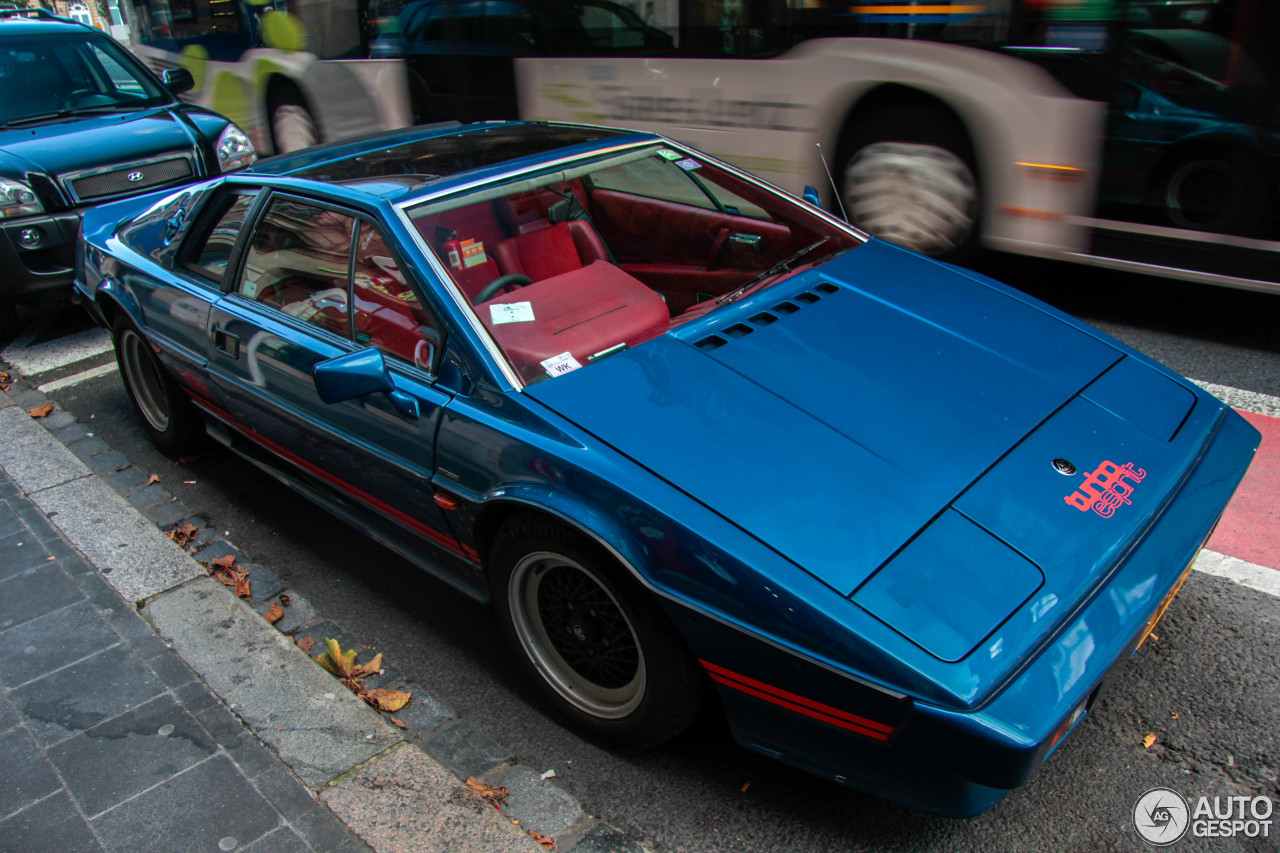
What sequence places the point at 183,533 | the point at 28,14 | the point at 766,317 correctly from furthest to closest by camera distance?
the point at 28,14
the point at 183,533
the point at 766,317

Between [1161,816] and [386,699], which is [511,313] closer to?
[386,699]

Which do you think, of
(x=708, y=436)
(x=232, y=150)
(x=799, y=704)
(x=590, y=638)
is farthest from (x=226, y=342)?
(x=232, y=150)

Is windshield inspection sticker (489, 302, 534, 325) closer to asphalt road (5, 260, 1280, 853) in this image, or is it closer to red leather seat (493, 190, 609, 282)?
red leather seat (493, 190, 609, 282)

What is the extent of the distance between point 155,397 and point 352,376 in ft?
7.84

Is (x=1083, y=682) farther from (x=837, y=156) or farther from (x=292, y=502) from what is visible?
(x=837, y=156)

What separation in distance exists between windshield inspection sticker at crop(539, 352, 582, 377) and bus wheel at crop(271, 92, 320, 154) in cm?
A: 793

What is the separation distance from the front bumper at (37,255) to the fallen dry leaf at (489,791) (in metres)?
Answer: 4.94

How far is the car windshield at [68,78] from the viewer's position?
6.50 metres

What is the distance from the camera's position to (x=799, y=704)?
195cm

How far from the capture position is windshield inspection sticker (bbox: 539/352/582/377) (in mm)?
2517

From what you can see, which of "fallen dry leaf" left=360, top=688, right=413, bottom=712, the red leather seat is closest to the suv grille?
the red leather seat

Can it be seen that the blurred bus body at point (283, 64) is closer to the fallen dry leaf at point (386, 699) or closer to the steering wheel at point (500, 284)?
the steering wheel at point (500, 284)

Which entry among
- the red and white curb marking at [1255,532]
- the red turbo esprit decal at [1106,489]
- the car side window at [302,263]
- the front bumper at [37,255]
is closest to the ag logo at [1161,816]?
the red turbo esprit decal at [1106,489]

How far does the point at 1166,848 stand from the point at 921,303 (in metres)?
1.62
